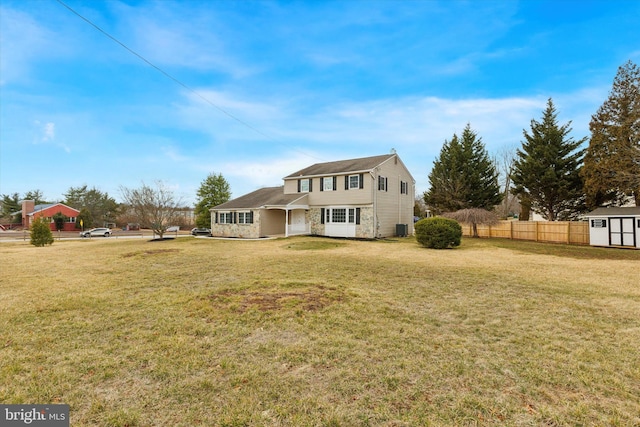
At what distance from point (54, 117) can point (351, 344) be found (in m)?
22.7

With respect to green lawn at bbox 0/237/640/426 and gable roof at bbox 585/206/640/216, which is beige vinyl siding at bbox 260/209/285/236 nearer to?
green lawn at bbox 0/237/640/426

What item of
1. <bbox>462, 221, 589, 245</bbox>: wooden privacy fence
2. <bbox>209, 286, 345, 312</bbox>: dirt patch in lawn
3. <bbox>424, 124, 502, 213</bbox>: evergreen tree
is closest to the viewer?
<bbox>209, 286, 345, 312</bbox>: dirt patch in lawn

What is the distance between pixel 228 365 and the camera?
11.3 ft

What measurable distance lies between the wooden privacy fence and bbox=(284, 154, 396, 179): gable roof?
1152 cm

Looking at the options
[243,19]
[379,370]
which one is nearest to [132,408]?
[379,370]

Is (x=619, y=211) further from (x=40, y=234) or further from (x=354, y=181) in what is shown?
(x=40, y=234)

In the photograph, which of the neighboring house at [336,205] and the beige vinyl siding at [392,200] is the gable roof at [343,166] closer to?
the neighboring house at [336,205]

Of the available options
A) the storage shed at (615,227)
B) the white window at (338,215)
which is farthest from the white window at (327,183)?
the storage shed at (615,227)

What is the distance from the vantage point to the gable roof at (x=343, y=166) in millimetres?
22625

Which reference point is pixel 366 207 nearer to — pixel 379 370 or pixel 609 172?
pixel 609 172

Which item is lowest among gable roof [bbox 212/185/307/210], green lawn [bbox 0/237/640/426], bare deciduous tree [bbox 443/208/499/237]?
green lawn [bbox 0/237/640/426]

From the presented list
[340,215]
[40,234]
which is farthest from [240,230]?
[40,234]

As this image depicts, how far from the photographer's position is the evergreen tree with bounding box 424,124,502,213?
28.5 meters

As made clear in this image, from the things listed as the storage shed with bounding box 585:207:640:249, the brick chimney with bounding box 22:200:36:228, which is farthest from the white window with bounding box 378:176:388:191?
the brick chimney with bounding box 22:200:36:228
